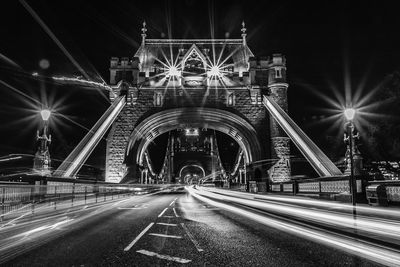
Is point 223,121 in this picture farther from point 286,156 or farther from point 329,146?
point 329,146

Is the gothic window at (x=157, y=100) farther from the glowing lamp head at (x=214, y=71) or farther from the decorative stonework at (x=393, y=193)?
the decorative stonework at (x=393, y=193)

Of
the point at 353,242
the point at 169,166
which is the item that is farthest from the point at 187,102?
the point at 169,166

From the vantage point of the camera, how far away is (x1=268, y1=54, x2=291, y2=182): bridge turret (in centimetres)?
2928

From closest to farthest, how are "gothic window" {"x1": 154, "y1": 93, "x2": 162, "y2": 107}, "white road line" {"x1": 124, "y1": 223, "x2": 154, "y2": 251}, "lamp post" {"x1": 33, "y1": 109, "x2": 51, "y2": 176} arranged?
1. "white road line" {"x1": 124, "y1": 223, "x2": 154, "y2": 251}
2. "lamp post" {"x1": 33, "y1": 109, "x2": 51, "y2": 176}
3. "gothic window" {"x1": 154, "y1": 93, "x2": 162, "y2": 107}

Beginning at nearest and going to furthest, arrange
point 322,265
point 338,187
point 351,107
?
1. point 322,265
2. point 351,107
3. point 338,187

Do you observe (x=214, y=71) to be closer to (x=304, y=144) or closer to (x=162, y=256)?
(x=304, y=144)

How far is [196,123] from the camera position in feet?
119

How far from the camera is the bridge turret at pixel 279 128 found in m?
29.3

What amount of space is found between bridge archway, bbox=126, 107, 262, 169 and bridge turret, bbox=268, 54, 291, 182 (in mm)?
1865

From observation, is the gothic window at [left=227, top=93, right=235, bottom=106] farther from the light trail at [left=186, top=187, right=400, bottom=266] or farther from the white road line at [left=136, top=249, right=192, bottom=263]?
the white road line at [left=136, top=249, right=192, bottom=263]

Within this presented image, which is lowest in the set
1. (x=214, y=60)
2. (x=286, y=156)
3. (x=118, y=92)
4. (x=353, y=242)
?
(x=353, y=242)

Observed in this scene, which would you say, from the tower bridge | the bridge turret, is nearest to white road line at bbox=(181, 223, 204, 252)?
the tower bridge

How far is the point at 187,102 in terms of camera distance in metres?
31.8

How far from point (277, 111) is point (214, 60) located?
1172 centimetres
